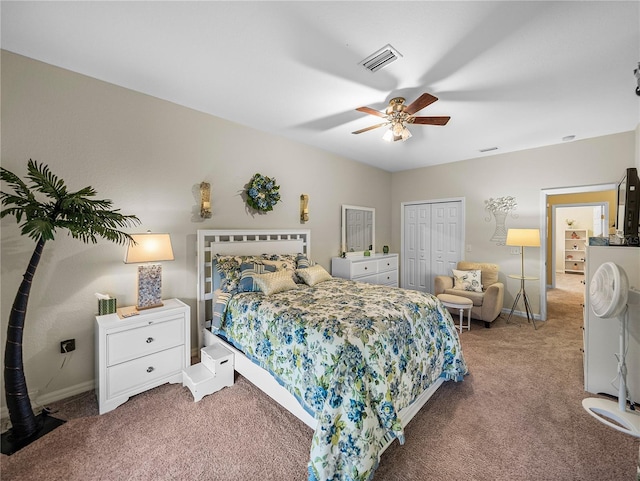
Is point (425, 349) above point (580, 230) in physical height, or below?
below

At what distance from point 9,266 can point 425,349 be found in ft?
10.9

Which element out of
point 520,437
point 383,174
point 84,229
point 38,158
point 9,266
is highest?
point 383,174

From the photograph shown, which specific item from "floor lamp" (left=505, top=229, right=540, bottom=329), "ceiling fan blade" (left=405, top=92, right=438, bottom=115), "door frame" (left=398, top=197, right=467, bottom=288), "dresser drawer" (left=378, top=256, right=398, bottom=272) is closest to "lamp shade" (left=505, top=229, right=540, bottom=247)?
"floor lamp" (left=505, top=229, right=540, bottom=329)

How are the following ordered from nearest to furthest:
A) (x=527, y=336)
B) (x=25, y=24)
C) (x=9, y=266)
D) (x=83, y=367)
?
1. (x=25, y=24)
2. (x=9, y=266)
3. (x=83, y=367)
4. (x=527, y=336)

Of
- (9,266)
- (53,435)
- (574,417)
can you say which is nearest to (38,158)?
(9,266)

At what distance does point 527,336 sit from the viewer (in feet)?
11.8

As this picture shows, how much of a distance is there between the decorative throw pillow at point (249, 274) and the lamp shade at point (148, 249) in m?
0.70

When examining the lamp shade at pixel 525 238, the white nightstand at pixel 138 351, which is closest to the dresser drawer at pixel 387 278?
the lamp shade at pixel 525 238

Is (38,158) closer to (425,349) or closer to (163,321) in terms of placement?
(163,321)

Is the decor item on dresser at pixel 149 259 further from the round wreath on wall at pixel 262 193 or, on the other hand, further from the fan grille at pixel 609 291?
the fan grille at pixel 609 291

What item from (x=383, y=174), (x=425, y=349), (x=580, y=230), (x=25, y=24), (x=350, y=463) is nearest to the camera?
(x=350, y=463)

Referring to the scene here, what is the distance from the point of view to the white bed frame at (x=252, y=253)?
2.01 meters

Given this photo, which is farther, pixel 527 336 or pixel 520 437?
pixel 527 336

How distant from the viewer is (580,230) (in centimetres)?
777
